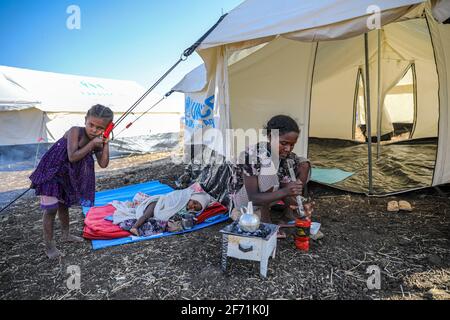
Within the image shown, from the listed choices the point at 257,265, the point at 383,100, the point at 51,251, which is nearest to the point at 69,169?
the point at 51,251

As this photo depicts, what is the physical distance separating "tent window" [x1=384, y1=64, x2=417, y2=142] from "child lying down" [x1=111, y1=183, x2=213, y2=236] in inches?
249

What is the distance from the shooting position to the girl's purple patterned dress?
260 centimetres

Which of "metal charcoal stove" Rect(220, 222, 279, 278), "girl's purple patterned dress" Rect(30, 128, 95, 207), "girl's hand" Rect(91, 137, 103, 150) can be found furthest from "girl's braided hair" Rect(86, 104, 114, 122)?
"metal charcoal stove" Rect(220, 222, 279, 278)

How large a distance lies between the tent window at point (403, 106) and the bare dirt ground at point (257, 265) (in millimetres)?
5073

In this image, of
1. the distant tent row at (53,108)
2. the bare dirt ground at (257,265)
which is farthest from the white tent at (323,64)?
the distant tent row at (53,108)

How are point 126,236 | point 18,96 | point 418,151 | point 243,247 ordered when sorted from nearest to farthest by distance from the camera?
point 243,247 → point 126,236 → point 418,151 → point 18,96

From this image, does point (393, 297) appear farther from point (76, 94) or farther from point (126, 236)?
point (76, 94)

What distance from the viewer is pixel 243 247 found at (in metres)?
2.21

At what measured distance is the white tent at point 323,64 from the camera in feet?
9.09

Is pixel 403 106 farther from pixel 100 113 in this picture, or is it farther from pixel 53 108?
pixel 53 108

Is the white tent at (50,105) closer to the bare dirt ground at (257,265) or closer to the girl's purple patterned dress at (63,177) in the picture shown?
the girl's purple patterned dress at (63,177)
